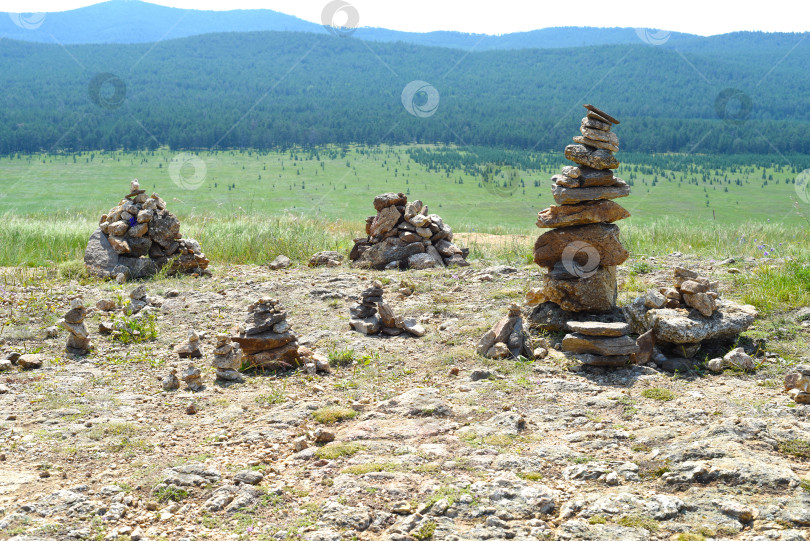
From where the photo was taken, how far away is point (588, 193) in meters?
7.75

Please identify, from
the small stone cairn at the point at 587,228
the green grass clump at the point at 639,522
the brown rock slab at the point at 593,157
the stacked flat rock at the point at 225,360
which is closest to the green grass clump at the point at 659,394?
the small stone cairn at the point at 587,228

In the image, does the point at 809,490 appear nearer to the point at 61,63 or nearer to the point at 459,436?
the point at 459,436

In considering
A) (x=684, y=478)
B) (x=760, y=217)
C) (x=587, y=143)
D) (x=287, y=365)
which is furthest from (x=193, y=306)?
(x=760, y=217)

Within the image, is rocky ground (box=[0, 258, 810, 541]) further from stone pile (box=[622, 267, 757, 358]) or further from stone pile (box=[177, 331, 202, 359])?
stone pile (box=[622, 267, 757, 358])

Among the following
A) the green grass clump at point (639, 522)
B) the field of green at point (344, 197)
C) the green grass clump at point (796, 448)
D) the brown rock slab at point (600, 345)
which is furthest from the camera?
the field of green at point (344, 197)

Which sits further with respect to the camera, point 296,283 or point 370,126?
point 370,126

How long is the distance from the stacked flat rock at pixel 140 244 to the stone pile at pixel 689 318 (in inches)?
305

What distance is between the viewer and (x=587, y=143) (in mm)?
7805

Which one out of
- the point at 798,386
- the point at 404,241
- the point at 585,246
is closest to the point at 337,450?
the point at 798,386

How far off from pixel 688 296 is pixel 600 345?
117cm

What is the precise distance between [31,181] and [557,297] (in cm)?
4315

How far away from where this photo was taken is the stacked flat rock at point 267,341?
22.4 ft

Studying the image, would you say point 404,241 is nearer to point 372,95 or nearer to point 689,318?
point 689,318

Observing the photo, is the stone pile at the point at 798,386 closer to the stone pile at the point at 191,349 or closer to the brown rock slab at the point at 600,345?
the brown rock slab at the point at 600,345
